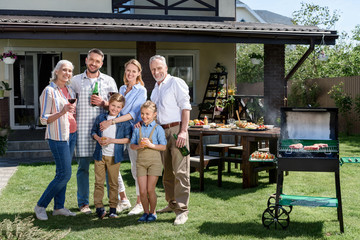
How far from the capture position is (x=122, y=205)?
5.73 meters

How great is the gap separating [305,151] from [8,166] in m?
6.29

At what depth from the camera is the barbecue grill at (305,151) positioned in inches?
189

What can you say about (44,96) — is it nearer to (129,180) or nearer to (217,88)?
(129,180)

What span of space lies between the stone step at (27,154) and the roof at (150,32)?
2.58 metres

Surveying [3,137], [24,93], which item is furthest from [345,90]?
[3,137]

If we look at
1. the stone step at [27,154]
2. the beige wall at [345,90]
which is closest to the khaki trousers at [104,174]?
the stone step at [27,154]

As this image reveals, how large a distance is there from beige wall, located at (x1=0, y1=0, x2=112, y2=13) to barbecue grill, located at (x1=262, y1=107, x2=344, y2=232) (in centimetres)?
984

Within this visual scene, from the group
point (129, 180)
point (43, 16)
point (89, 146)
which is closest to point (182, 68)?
point (43, 16)

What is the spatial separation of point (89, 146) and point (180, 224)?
137 centimetres

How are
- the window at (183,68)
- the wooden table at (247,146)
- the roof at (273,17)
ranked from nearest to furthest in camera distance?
the wooden table at (247,146) → the window at (183,68) → the roof at (273,17)

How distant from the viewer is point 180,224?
5078mm

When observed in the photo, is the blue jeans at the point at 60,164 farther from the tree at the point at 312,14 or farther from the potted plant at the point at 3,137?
the tree at the point at 312,14

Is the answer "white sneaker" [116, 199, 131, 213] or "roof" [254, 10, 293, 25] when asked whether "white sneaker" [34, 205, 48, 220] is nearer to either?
"white sneaker" [116, 199, 131, 213]

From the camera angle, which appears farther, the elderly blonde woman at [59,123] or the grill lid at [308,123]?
the grill lid at [308,123]
